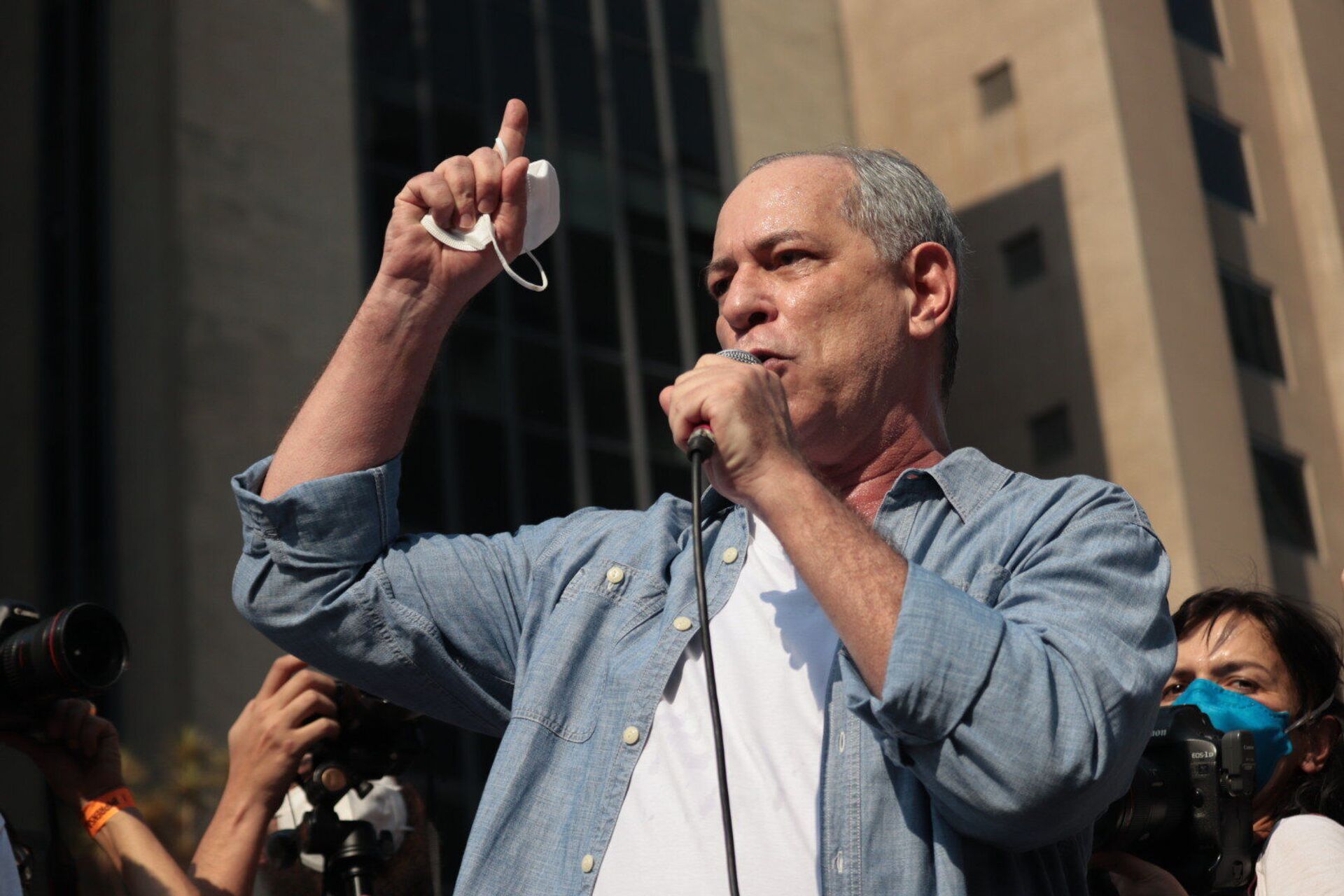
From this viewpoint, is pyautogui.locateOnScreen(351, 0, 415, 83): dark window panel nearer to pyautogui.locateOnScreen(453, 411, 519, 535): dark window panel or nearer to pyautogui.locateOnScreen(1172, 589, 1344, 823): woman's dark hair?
pyautogui.locateOnScreen(453, 411, 519, 535): dark window panel

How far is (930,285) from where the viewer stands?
11.4 feet

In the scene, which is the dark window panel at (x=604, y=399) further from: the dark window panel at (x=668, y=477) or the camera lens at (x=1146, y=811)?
the camera lens at (x=1146, y=811)

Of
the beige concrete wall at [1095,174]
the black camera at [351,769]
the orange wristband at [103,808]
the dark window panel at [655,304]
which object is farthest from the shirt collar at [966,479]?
the beige concrete wall at [1095,174]

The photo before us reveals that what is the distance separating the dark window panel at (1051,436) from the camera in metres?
25.7

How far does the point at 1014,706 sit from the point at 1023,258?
24736 mm

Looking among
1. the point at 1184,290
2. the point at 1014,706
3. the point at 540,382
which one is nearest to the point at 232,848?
the point at 1014,706

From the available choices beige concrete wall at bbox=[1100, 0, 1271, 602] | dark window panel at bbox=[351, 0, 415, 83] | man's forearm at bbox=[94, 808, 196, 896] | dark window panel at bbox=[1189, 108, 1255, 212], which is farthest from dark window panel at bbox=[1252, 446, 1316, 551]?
man's forearm at bbox=[94, 808, 196, 896]

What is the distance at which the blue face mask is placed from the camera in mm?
3961

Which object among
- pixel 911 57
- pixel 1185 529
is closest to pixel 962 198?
pixel 911 57

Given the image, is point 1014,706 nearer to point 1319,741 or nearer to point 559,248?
point 1319,741

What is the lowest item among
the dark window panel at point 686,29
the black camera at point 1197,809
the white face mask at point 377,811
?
the black camera at point 1197,809

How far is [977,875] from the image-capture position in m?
2.66

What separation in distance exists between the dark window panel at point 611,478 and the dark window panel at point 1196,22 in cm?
1117

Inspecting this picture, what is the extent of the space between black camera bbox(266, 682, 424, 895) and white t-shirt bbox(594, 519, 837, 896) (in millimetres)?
1592
